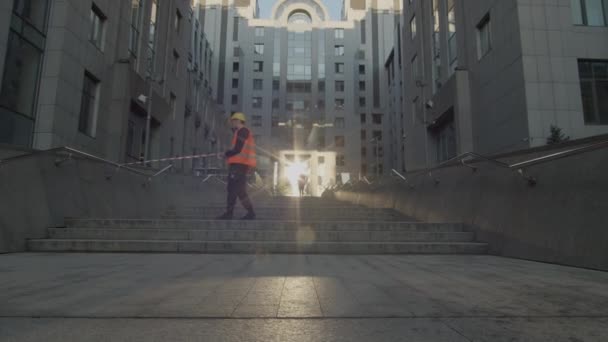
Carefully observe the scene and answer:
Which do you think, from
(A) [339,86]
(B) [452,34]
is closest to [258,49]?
(A) [339,86]

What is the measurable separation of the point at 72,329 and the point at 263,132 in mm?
50199

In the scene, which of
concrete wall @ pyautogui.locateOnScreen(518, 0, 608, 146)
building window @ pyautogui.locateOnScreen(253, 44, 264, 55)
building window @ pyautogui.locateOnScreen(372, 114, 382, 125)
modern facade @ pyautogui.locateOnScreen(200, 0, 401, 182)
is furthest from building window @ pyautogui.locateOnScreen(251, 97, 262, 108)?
concrete wall @ pyautogui.locateOnScreen(518, 0, 608, 146)

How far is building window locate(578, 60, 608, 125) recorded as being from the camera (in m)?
13.2

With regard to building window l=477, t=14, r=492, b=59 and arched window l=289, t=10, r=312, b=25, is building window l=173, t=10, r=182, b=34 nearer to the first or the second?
building window l=477, t=14, r=492, b=59

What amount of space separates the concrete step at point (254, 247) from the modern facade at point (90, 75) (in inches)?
338

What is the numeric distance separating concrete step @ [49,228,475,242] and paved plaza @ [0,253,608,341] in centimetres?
185

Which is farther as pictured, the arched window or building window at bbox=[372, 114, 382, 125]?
the arched window

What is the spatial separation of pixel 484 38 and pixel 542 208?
1395cm

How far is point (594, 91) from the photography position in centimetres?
1330

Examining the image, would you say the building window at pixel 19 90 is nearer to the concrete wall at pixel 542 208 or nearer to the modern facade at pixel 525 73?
the concrete wall at pixel 542 208

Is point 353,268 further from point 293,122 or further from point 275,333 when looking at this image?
point 293,122

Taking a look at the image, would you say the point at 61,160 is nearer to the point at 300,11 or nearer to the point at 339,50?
the point at 339,50

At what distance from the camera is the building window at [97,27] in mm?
15820

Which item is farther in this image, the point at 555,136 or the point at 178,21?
the point at 178,21
